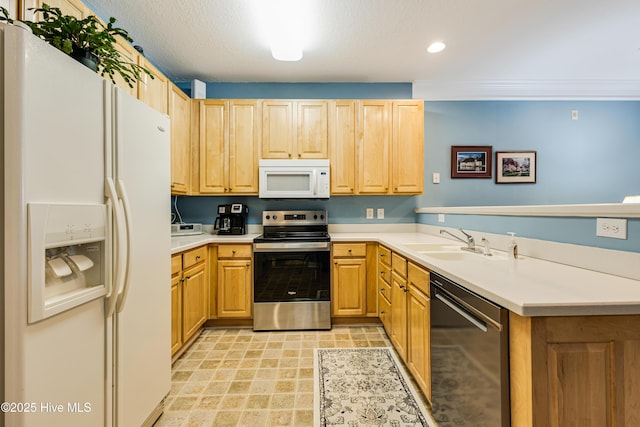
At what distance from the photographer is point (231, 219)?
3104mm

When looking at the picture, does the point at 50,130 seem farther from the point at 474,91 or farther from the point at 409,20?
the point at 474,91

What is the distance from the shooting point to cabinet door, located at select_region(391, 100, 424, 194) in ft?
9.87

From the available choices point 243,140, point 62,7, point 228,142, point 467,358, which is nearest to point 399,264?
point 467,358

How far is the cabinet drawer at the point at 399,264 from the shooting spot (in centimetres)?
197

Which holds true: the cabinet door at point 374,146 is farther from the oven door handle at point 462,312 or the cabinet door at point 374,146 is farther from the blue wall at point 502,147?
the oven door handle at point 462,312

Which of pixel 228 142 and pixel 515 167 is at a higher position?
pixel 228 142

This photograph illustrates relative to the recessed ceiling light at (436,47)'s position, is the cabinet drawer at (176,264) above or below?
below

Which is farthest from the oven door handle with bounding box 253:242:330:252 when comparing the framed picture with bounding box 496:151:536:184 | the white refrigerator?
the framed picture with bounding box 496:151:536:184

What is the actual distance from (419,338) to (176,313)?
5.79 ft

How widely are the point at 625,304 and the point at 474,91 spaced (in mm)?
3215

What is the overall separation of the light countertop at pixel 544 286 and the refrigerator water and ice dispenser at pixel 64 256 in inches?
58.6

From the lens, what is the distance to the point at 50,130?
893 millimetres

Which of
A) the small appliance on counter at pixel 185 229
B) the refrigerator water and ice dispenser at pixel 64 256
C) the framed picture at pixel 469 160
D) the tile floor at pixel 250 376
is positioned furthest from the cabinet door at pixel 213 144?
the framed picture at pixel 469 160

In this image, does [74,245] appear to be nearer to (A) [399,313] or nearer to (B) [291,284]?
(B) [291,284]
